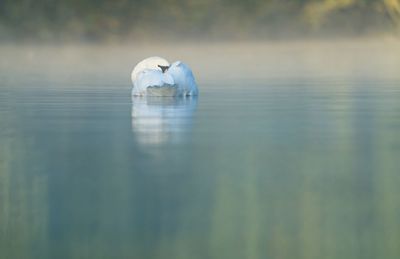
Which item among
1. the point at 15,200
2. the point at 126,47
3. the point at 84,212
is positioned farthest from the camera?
the point at 126,47

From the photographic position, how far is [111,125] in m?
5.85

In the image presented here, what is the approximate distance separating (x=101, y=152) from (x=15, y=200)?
3.36 ft

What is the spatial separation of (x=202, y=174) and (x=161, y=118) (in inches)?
75.8

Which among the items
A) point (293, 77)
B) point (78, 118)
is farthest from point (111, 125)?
point (293, 77)

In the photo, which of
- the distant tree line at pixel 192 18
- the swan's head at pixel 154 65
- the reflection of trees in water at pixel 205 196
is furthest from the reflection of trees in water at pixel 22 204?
the distant tree line at pixel 192 18

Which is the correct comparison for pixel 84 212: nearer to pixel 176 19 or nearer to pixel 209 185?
pixel 209 185

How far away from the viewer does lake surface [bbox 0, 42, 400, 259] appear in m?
3.21

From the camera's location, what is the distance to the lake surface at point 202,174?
10.5ft

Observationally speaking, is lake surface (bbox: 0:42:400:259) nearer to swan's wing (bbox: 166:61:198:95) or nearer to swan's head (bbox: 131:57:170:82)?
swan's wing (bbox: 166:61:198:95)

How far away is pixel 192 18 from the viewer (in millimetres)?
19438

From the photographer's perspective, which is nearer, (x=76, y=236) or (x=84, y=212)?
(x=76, y=236)

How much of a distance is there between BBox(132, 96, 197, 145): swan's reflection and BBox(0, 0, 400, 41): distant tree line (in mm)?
11569

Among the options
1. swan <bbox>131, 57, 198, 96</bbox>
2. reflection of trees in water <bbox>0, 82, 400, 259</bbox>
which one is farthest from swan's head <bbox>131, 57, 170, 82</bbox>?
reflection of trees in water <bbox>0, 82, 400, 259</bbox>

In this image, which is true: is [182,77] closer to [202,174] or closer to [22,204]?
[202,174]
